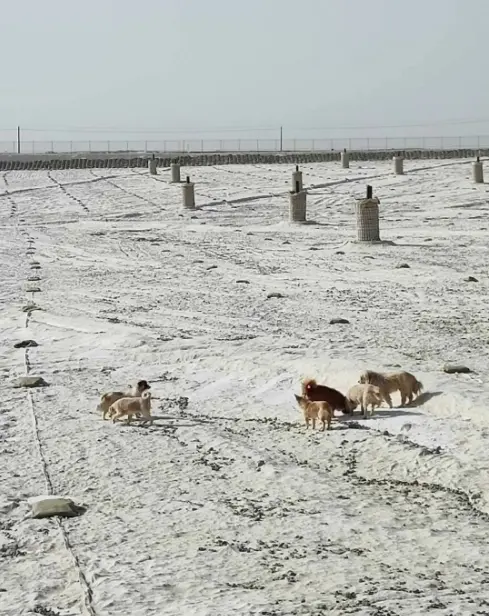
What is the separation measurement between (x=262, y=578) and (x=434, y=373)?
12.2 feet

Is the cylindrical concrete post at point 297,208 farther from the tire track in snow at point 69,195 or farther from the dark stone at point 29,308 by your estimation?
the dark stone at point 29,308

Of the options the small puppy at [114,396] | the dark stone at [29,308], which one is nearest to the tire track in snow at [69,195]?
the dark stone at [29,308]

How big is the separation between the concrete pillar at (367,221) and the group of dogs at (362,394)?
489 inches

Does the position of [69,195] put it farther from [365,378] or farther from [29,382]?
[365,378]

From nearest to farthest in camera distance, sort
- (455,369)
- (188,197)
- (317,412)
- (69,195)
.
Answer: (317,412) → (455,369) → (188,197) → (69,195)

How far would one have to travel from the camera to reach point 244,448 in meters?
7.02

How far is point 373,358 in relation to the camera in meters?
9.09

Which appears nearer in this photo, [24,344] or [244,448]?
[244,448]

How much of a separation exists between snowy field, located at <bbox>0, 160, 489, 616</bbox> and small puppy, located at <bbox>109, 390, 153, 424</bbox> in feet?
0.36

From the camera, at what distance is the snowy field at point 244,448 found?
4922 mm

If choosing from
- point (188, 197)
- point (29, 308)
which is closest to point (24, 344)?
point (29, 308)

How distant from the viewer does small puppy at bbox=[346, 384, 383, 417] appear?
754cm

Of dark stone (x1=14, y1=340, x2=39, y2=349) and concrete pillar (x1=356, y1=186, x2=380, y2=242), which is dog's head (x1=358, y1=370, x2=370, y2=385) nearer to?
dark stone (x1=14, y1=340, x2=39, y2=349)

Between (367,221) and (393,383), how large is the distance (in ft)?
41.4
